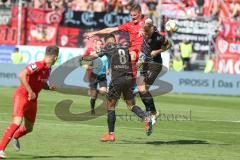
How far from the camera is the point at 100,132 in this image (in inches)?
704

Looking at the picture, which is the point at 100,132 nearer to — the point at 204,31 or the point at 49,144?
the point at 49,144

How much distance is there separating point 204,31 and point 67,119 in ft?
63.6

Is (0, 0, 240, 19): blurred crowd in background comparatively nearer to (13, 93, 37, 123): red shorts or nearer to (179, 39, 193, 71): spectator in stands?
(179, 39, 193, 71): spectator in stands

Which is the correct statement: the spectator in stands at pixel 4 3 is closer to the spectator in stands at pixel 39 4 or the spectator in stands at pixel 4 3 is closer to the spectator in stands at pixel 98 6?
the spectator in stands at pixel 39 4

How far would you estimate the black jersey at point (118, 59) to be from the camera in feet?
52.2

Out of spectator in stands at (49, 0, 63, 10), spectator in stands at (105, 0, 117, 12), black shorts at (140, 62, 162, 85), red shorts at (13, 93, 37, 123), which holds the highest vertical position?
red shorts at (13, 93, 37, 123)

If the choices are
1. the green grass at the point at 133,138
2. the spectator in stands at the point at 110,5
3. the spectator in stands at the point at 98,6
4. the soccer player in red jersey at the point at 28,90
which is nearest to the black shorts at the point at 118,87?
the green grass at the point at 133,138

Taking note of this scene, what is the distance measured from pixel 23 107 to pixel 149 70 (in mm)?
5684

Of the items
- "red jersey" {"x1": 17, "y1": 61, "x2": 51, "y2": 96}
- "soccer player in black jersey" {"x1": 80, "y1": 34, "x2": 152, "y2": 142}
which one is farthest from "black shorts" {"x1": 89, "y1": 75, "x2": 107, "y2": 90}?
"red jersey" {"x1": 17, "y1": 61, "x2": 51, "y2": 96}

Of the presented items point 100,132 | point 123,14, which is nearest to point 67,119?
point 100,132

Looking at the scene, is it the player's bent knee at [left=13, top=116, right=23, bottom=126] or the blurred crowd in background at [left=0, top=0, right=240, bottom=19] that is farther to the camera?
the blurred crowd in background at [left=0, top=0, right=240, bottom=19]

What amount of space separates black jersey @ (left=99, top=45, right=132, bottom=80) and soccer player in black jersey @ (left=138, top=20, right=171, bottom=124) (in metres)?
0.93

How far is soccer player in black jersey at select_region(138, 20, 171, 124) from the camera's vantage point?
55.6 ft

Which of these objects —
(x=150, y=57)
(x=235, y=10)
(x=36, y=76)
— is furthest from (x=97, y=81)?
(x=235, y=10)
